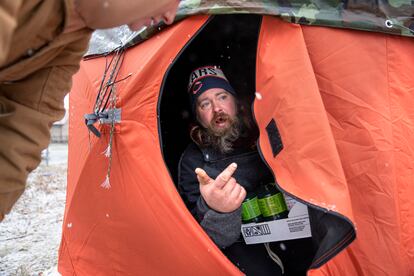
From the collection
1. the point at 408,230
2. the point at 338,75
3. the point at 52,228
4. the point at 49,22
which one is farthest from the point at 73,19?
the point at 52,228

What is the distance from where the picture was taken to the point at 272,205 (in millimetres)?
1908

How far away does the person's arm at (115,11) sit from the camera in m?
0.92

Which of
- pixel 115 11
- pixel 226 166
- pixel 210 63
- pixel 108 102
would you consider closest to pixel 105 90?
pixel 108 102

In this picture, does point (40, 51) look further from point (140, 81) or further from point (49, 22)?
→ point (140, 81)

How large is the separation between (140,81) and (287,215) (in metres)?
0.93

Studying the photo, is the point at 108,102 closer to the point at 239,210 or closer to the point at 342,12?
the point at 239,210

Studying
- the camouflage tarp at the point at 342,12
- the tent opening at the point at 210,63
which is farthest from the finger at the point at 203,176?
the tent opening at the point at 210,63

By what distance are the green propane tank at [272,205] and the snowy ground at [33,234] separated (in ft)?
5.05

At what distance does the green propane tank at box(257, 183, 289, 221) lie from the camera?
6.20 ft

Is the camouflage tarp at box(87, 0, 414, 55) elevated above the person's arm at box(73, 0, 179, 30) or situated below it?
above

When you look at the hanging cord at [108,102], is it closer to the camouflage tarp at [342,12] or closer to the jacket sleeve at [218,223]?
the jacket sleeve at [218,223]

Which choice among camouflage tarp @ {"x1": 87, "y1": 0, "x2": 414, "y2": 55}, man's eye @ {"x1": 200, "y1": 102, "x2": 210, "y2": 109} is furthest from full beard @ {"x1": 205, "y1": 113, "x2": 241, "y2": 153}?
camouflage tarp @ {"x1": 87, "y1": 0, "x2": 414, "y2": 55}

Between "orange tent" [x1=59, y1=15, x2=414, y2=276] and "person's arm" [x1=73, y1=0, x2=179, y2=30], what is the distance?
74 centimetres

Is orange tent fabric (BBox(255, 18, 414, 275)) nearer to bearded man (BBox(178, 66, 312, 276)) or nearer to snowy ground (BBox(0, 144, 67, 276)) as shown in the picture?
bearded man (BBox(178, 66, 312, 276))
